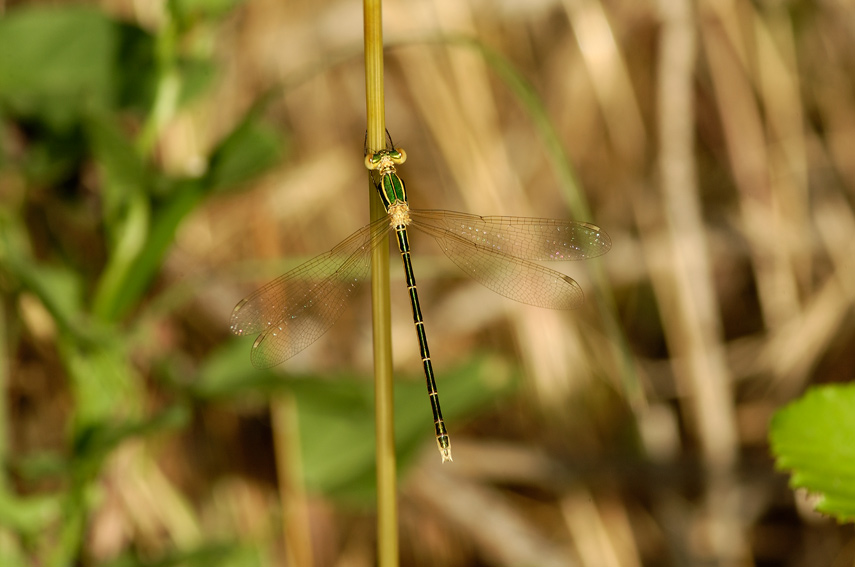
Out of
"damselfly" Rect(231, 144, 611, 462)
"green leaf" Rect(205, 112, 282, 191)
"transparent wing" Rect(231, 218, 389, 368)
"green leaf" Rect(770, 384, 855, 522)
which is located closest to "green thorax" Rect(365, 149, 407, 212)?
"damselfly" Rect(231, 144, 611, 462)

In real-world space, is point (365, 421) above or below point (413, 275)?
below

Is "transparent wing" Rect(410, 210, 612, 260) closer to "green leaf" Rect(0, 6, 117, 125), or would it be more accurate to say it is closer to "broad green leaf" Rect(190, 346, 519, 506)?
"broad green leaf" Rect(190, 346, 519, 506)

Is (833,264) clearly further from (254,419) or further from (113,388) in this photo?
(113,388)

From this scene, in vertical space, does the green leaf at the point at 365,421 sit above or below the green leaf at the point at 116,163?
below

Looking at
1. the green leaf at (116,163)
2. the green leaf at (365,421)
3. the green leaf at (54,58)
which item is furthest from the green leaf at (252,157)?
the green leaf at (365,421)

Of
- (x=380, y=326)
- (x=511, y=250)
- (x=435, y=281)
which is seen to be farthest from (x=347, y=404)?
(x=435, y=281)

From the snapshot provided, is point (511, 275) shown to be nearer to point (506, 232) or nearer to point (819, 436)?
point (506, 232)

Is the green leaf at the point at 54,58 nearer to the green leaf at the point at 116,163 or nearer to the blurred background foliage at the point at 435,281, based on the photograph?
the blurred background foliage at the point at 435,281
